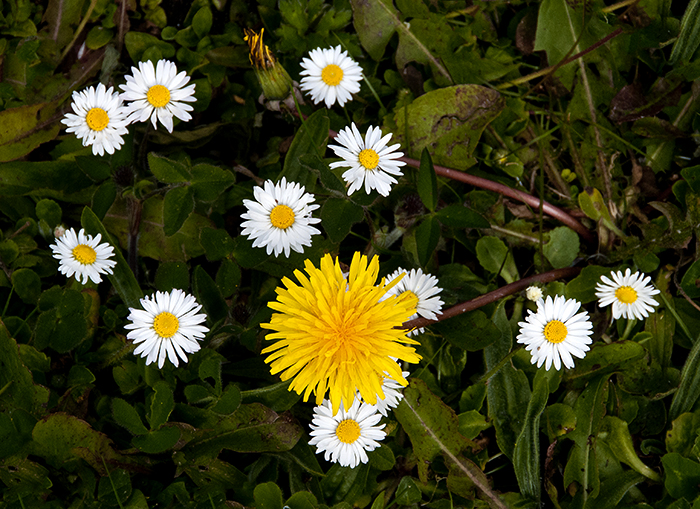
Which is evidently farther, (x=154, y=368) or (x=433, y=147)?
(x=433, y=147)

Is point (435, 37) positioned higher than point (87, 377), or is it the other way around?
point (435, 37)

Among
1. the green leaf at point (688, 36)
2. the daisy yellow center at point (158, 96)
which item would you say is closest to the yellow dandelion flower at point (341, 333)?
the daisy yellow center at point (158, 96)

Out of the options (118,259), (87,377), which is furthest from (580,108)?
(87,377)

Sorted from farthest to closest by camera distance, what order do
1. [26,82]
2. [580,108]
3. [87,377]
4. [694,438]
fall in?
[580,108], [26,82], [694,438], [87,377]

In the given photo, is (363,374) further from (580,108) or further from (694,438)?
(580,108)

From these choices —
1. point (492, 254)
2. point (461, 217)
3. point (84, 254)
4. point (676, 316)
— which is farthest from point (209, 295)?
point (676, 316)
